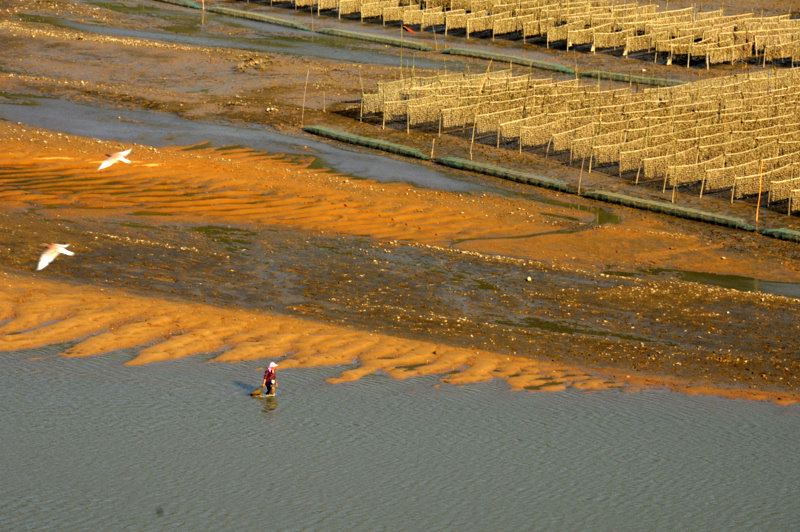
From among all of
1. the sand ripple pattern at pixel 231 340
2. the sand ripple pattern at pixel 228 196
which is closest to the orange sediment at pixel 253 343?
the sand ripple pattern at pixel 231 340

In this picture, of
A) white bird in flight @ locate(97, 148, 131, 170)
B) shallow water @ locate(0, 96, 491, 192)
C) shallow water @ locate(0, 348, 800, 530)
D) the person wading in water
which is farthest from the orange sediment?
shallow water @ locate(0, 96, 491, 192)

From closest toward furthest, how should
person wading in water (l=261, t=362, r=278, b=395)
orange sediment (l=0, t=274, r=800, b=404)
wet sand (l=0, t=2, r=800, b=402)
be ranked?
1. person wading in water (l=261, t=362, r=278, b=395)
2. orange sediment (l=0, t=274, r=800, b=404)
3. wet sand (l=0, t=2, r=800, b=402)

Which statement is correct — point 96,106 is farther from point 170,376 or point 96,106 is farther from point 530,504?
point 530,504

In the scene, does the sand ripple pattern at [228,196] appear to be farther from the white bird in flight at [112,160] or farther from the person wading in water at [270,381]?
the person wading in water at [270,381]

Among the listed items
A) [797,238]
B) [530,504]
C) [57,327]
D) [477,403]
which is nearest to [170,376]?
[57,327]

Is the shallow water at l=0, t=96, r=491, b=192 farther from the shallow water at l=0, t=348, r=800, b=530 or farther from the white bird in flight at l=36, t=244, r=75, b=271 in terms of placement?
the shallow water at l=0, t=348, r=800, b=530

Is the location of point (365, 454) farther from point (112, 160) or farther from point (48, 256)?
point (112, 160)
